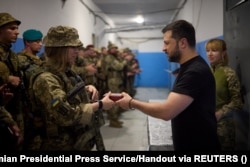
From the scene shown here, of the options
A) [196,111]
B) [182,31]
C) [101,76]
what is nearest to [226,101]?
[196,111]

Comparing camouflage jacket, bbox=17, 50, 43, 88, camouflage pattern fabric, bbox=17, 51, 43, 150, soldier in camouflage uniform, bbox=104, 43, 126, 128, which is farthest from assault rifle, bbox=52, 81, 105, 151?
soldier in camouflage uniform, bbox=104, 43, 126, 128

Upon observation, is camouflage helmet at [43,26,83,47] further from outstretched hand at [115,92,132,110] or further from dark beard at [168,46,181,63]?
dark beard at [168,46,181,63]

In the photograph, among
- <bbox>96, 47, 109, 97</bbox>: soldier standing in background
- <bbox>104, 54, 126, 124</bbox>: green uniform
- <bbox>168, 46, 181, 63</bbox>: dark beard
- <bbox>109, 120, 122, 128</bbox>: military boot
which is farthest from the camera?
<bbox>104, 54, 126, 124</bbox>: green uniform

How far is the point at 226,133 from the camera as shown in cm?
231

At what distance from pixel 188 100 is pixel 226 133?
0.99 m

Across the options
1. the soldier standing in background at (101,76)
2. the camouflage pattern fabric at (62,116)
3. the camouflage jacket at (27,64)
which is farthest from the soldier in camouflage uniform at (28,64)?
the soldier standing in background at (101,76)

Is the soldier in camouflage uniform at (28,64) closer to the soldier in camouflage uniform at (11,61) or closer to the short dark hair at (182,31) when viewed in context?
the soldier in camouflage uniform at (11,61)

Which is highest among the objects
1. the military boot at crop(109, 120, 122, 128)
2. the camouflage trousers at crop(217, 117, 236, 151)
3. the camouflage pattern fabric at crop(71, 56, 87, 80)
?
the camouflage pattern fabric at crop(71, 56, 87, 80)

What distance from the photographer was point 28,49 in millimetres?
2826

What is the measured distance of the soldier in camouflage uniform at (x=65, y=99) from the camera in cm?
169

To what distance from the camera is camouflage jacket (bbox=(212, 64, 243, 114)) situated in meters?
2.24

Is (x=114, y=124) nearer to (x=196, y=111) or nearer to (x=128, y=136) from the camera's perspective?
(x=128, y=136)

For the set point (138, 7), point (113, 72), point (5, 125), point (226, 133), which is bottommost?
point (226, 133)

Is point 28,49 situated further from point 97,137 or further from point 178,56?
point 178,56
